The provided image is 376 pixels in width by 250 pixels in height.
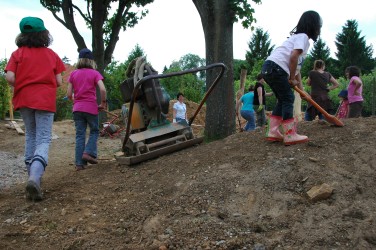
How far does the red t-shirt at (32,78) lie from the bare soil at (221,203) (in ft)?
3.08

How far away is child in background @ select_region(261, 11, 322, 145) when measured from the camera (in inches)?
175

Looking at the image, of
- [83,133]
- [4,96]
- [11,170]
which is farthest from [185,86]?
[83,133]

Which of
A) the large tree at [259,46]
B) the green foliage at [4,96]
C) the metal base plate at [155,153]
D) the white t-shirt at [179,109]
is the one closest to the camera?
the metal base plate at [155,153]

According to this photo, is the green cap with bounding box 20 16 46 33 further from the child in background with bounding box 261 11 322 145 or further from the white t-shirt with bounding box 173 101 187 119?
the white t-shirt with bounding box 173 101 187 119

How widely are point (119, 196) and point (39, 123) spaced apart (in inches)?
45.1

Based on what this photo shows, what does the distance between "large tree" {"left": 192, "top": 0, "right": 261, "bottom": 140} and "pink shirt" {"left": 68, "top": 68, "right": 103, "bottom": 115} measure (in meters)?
2.15

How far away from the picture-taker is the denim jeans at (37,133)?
14.4 ft

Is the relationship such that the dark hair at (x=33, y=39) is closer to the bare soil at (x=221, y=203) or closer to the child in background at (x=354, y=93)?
the bare soil at (x=221, y=203)

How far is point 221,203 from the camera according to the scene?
3592mm

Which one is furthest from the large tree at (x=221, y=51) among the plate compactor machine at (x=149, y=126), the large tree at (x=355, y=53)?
the large tree at (x=355, y=53)

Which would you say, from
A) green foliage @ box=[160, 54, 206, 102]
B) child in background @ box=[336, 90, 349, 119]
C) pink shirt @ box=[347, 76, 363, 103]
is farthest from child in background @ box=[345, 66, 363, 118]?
green foliage @ box=[160, 54, 206, 102]

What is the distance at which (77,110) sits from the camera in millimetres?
5539

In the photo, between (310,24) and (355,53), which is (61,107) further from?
(355,53)

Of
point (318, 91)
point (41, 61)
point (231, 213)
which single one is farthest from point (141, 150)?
point (318, 91)
